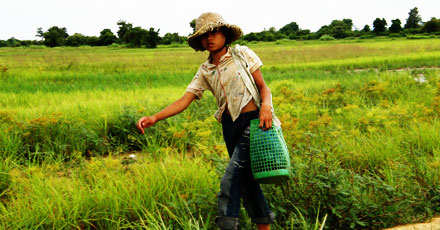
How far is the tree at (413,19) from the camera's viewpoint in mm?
68625

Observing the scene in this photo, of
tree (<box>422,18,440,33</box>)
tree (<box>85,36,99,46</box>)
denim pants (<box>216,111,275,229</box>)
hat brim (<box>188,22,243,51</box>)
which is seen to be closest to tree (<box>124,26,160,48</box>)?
tree (<box>85,36,99,46</box>)

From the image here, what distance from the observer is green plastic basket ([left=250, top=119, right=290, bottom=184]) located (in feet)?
6.44

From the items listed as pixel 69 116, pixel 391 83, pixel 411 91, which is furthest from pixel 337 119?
pixel 69 116

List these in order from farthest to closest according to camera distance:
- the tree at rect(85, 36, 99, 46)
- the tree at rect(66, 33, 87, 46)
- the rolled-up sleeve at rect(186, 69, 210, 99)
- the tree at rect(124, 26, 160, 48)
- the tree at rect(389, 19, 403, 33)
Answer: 1. the tree at rect(389, 19, 403, 33)
2. the tree at rect(85, 36, 99, 46)
3. the tree at rect(66, 33, 87, 46)
4. the tree at rect(124, 26, 160, 48)
5. the rolled-up sleeve at rect(186, 69, 210, 99)

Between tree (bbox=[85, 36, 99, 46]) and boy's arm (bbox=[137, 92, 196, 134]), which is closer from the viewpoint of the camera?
boy's arm (bbox=[137, 92, 196, 134])

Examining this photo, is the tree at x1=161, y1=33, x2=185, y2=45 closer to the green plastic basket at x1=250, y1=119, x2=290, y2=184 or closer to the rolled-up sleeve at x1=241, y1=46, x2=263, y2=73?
the rolled-up sleeve at x1=241, y1=46, x2=263, y2=73

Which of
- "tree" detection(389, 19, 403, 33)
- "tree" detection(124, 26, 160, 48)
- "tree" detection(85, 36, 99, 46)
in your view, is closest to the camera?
"tree" detection(124, 26, 160, 48)

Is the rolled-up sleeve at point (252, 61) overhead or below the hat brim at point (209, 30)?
below

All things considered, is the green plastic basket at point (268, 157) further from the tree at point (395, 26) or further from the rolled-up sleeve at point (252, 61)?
the tree at point (395, 26)

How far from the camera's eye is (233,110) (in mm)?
2139

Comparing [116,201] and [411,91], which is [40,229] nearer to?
[116,201]

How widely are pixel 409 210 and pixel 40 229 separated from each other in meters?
2.45

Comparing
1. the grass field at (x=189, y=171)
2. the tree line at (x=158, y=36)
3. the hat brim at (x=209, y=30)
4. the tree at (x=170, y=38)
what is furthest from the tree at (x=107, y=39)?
the hat brim at (x=209, y=30)

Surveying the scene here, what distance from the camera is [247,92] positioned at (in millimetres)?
2133
